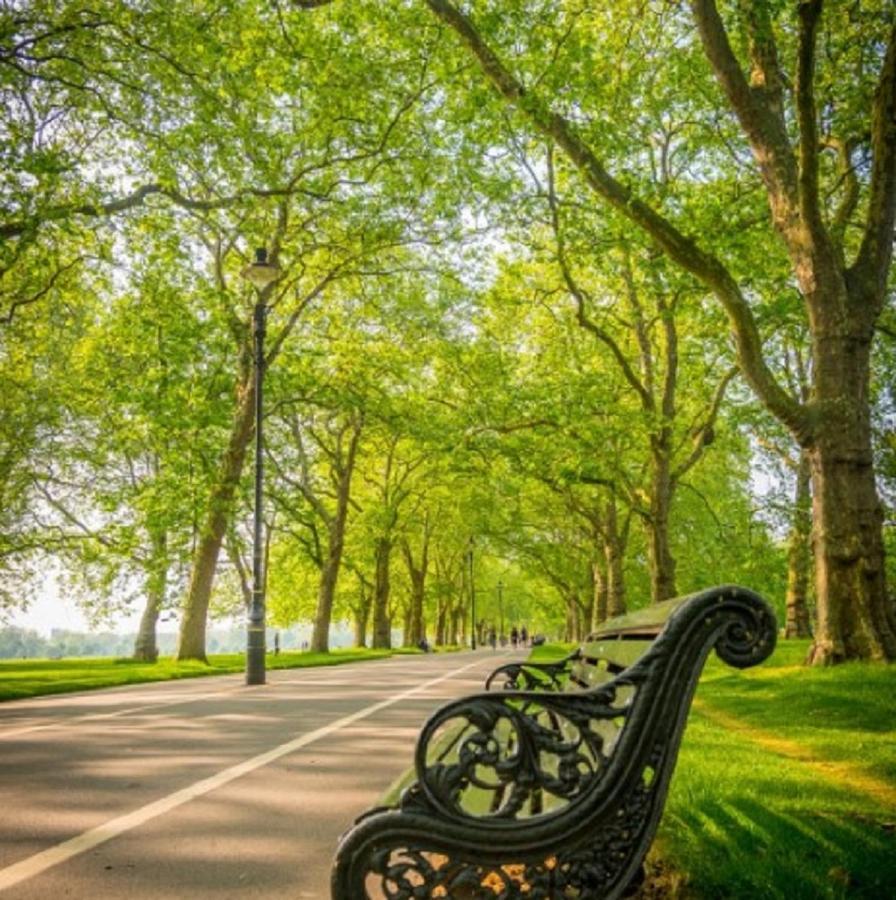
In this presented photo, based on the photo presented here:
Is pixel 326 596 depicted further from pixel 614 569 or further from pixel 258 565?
pixel 258 565

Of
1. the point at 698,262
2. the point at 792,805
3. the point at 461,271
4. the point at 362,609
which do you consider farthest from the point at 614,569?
the point at 362,609

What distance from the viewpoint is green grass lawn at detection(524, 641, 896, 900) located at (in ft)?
9.47

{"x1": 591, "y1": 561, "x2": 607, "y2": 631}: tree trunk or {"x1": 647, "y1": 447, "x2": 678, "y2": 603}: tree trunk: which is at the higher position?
{"x1": 647, "y1": 447, "x2": 678, "y2": 603}: tree trunk

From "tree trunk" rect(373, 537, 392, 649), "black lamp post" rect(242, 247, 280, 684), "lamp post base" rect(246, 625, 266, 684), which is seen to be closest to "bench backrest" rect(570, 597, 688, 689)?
"lamp post base" rect(246, 625, 266, 684)

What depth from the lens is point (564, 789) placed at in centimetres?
230

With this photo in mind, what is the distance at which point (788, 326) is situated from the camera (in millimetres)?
17188

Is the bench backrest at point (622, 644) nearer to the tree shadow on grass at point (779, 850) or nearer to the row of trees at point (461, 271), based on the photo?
the tree shadow on grass at point (779, 850)

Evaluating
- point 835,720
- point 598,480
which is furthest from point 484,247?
point 835,720

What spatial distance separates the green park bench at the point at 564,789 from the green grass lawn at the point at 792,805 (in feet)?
2.69

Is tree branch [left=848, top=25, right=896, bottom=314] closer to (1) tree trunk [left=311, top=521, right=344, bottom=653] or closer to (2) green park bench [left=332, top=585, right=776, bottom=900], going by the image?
(2) green park bench [left=332, top=585, right=776, bottom=900]

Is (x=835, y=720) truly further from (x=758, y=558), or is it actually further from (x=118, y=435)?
(x=118, y=435)

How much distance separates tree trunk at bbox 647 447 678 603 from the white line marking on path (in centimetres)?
1360

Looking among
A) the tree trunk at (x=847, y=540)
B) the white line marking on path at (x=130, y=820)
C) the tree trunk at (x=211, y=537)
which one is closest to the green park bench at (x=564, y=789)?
the white line marking on path at (x=130, y=820)

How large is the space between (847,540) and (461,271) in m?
16.0
